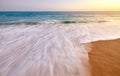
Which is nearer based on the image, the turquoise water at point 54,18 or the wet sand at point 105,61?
the wet sand at point 105,61

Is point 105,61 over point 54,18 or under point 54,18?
over

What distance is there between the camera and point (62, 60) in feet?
14.0

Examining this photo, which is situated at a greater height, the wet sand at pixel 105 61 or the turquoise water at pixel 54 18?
the wet sand at pixel 105 61

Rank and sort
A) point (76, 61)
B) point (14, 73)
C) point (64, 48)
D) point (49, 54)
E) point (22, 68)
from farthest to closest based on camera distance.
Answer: point (64, 48) < point (49, 54) < point (76, 61) < point (22, 68) < point (14, 73)

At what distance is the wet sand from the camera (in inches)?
136

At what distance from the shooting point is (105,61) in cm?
408

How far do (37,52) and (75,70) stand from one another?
1929 mm

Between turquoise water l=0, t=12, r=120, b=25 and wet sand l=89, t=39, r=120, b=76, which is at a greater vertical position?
wet sand l=89, t=39, r=120, b=76

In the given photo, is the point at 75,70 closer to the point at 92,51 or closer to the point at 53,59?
the point at 53,59

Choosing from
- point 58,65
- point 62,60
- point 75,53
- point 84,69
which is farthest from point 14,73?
point 75,53

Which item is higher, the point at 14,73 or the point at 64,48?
the point at 14,73

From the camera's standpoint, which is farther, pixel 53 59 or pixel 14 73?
pixel 53 59

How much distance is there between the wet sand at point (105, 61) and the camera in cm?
345

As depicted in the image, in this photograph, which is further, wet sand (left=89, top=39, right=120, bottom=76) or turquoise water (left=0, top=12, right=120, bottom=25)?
turquoise water (left=0, top=12, right=120, bottom=25)
